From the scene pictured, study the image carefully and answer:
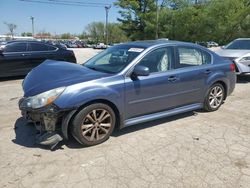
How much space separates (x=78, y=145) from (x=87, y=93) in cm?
83

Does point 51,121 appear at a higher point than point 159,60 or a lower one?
lower

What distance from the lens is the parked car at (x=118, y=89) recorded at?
362cm

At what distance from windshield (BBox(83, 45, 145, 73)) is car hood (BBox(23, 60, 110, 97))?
11.5 inches

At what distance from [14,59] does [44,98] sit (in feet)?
20.4

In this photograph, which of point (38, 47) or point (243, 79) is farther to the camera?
point (243, 79)

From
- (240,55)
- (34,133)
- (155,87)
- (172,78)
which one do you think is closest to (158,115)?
(155,87)

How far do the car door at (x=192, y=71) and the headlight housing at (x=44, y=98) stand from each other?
2165mm

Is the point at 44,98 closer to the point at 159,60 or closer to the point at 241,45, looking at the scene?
the point at 159,60

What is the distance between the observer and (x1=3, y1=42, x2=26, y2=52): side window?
352 inches

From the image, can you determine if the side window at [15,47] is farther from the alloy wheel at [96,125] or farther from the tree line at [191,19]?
the tree line at [191,19]

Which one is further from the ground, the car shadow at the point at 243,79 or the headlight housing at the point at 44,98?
the headlight housing at the point at 44,98

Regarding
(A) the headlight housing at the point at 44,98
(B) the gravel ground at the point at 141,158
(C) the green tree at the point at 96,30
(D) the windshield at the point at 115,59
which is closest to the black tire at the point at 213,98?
(B) the gravel ground at the point at 141,158

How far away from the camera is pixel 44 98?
3.54 meters

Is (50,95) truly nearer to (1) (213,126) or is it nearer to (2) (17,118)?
(2) (17,118)
